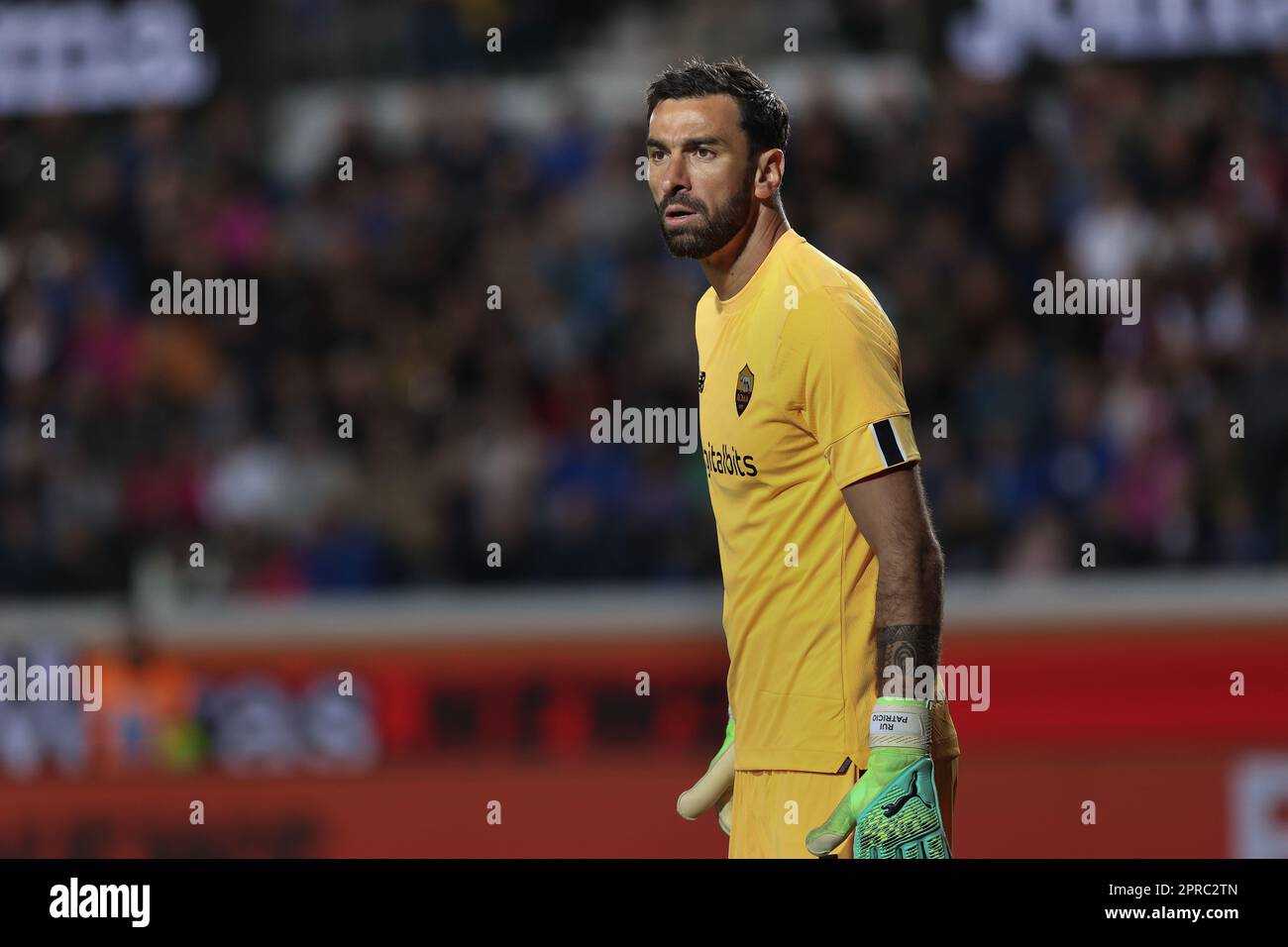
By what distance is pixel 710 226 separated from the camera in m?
4.38

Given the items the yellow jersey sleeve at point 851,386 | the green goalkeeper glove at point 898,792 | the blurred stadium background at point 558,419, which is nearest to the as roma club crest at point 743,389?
the yellow jersey sleeve at point 851,386

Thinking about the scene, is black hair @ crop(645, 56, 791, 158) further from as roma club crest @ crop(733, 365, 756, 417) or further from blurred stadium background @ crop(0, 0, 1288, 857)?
blurred stadium background @ crop(0, 0, 1288, 857)

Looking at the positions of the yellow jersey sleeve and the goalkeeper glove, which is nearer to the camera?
the yellow jersey sleeve

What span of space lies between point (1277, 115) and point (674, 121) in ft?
26.3

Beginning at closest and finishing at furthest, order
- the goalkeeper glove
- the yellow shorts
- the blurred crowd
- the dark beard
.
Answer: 1. the yellow shorts
2. the dark beard
3. the goalkeeper glove
4. the blurred crowd

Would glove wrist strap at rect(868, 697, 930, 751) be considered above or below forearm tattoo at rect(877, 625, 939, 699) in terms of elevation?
below

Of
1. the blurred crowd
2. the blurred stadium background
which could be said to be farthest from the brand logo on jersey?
the blurred crowd

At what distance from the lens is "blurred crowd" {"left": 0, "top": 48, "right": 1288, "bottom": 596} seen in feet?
33.5

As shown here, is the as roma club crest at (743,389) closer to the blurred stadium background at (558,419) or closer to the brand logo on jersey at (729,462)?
the brand logo on jersey at (729,462)

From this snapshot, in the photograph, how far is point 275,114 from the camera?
14.3m

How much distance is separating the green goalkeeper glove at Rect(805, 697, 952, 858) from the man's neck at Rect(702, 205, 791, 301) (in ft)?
3.50

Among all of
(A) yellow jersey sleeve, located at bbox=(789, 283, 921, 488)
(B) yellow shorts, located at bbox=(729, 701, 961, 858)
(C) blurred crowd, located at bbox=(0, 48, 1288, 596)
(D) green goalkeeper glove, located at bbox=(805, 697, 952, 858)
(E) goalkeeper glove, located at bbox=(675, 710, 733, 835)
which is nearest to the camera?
(D) green goalkeeper glove, located at bbox=(805, 697, 952, 858)

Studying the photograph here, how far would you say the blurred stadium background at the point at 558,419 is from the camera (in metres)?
9.30

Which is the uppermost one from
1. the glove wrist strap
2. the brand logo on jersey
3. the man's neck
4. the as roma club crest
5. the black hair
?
the black hair
